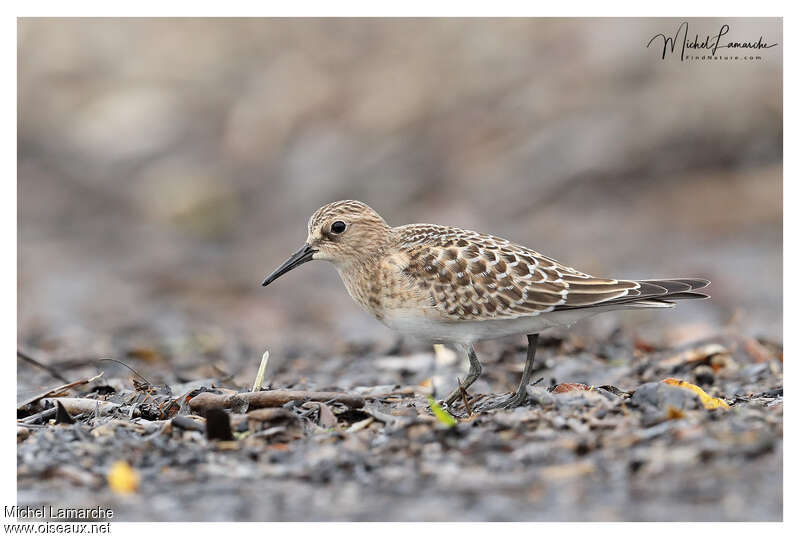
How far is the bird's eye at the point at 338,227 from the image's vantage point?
706 centimetres

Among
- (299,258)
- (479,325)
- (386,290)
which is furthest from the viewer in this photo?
(299,258)

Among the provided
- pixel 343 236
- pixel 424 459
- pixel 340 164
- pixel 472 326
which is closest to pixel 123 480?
pixel 424 459

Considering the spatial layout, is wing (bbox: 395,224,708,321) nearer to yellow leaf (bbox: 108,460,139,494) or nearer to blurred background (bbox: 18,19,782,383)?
yellow leaf (bbox: 108,460,139,494)

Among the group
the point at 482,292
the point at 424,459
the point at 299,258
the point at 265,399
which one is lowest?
the point at 424,459

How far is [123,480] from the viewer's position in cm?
475

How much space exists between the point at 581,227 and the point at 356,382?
6917 millimetres

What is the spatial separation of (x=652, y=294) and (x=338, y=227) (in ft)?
7.79

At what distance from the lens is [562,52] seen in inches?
635

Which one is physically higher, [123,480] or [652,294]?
[652,294]

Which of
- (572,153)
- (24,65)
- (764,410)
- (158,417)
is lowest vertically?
(764,410)

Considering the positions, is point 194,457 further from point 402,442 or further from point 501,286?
point 501,286

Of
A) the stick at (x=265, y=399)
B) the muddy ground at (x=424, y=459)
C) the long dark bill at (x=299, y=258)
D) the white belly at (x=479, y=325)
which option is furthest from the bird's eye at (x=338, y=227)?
the stick at (x=265, y=399)

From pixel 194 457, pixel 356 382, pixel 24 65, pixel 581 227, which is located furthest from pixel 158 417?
pixel 24 65

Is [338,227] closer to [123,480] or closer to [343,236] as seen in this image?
[343,236]
